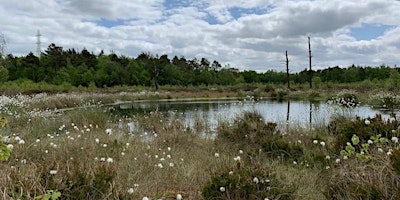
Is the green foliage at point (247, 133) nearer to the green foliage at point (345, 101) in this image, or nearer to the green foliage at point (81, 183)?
the green foliage at point (345, 101)

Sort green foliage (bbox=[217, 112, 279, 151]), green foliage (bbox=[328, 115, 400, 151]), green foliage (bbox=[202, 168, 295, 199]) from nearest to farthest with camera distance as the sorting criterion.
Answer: green foliage (bbox=[202, 168, 295, 199]), green foliage (bbox=[328, 115, 400, 151]), green foliage (bbox=[217, 112, 279, 151])

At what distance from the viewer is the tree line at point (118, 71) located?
161 ft

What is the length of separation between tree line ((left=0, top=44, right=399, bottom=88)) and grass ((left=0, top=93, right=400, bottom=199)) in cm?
3851

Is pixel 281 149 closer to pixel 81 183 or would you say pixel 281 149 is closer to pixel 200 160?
pixel 200 160

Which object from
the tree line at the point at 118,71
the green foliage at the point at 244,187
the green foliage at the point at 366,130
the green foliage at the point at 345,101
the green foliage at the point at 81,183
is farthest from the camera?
the tree line at the point at 118,71

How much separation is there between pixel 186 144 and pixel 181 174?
10.1 ft

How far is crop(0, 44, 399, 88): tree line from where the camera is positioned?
4900cm

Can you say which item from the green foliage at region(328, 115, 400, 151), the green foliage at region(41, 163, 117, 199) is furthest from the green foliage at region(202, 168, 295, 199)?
the green foliage at region(328, 115, 400, 151)

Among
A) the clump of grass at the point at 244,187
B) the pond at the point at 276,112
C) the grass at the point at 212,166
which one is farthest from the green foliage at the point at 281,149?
the clump of grass at the point at 244,187

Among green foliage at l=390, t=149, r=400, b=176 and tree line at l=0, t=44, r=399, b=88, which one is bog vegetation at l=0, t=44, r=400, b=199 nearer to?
green foliage at l=390, t=149, r=400, b=176

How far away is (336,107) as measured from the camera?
36.3ft

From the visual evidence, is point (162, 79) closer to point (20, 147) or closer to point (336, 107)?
point (336, 107)

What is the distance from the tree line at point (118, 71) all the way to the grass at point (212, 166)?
126 ft

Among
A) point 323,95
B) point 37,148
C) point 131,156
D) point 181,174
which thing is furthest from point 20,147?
point 323,95
